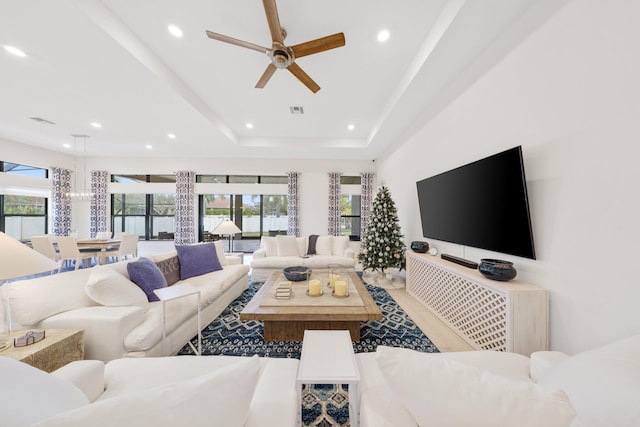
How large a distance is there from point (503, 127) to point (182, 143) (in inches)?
237

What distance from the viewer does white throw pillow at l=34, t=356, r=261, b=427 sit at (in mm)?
505

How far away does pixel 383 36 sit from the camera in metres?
2.55

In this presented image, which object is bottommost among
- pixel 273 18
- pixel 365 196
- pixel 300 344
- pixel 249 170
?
pixel 300 344

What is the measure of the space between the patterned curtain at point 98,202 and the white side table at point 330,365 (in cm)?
798

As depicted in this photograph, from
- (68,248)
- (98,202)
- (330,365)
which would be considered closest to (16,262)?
(330,365)

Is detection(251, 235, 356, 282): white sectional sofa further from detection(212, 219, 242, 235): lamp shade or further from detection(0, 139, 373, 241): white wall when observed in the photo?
detection(0, 139, 373, 241): white wall

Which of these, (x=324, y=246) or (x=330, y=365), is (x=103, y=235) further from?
(x=330, y=365)

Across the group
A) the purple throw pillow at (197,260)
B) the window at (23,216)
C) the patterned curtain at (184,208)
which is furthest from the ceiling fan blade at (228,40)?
the window at (23,216)

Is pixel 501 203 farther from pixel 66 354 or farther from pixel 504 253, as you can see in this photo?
pixel 66 354

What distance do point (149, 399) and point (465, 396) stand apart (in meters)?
0.86

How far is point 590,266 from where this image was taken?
1.60 metres

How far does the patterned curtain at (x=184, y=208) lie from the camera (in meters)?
6.64

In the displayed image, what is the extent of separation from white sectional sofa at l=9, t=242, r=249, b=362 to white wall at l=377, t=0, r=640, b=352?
3193 mm

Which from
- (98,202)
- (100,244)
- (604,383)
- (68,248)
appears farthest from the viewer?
(98,202)
